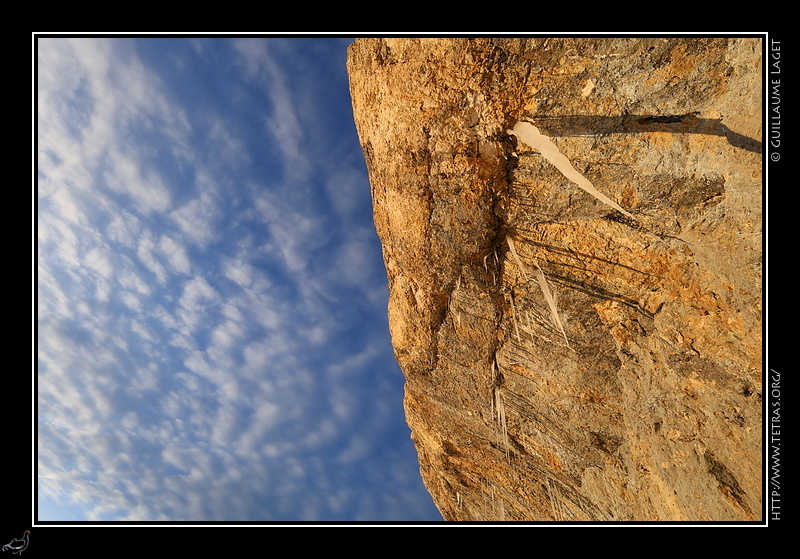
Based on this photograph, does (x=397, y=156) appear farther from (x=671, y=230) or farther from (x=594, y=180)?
(x=671, y=230)

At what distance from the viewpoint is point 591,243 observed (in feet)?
16.1

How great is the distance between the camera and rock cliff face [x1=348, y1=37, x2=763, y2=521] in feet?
12.9

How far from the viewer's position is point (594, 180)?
4570mm

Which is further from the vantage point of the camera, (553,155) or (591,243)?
(591,243)

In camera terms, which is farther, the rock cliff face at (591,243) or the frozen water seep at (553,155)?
the frozen water seep at (553,155)

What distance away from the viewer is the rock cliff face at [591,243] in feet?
12.9

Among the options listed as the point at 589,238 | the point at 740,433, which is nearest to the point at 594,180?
the point at 589,238

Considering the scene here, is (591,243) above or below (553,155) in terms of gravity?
below

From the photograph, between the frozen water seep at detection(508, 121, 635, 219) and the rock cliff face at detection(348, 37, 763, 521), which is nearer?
the rock cliff face at detection(348, 37, 763, 521)
